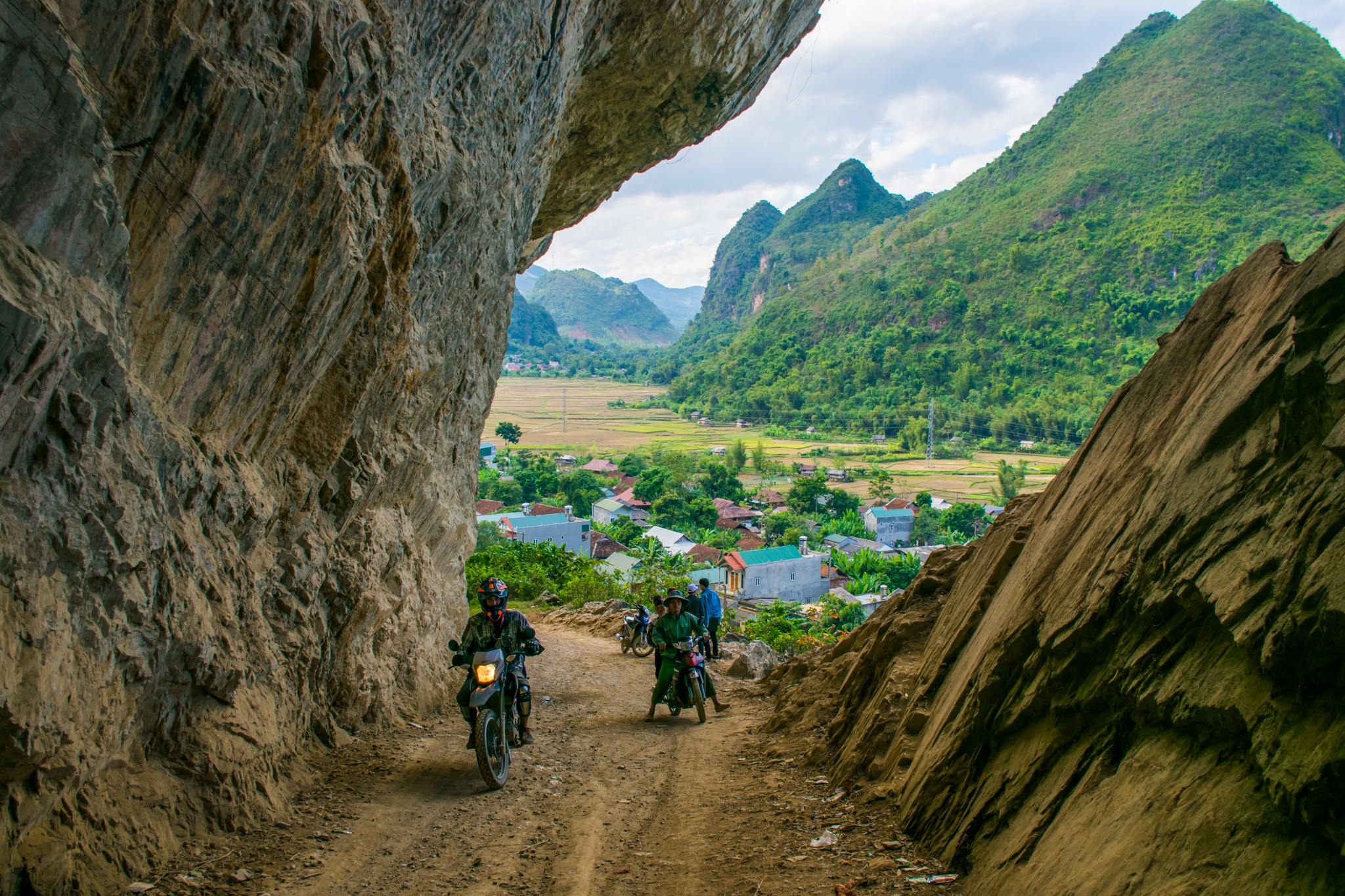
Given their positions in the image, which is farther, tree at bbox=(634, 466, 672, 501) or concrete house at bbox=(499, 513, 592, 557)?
tree at bbox=(634, 466, 672, 501)

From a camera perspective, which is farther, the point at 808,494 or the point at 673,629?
the point at 808,494

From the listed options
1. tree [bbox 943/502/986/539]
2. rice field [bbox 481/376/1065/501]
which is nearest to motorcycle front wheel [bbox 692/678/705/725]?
rice field [bbox 481/376/1065/501]

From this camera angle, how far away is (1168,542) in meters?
3.96

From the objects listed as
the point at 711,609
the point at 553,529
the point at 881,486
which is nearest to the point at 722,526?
the point at 881,486

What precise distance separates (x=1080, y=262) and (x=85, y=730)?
84.5 metres

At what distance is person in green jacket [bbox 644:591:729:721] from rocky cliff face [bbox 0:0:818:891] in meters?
2.74

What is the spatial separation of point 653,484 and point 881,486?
1779 cm

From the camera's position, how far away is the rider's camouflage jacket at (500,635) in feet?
24.8

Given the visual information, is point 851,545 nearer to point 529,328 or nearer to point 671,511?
point 671,511

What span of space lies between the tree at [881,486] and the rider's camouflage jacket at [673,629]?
50.9 m

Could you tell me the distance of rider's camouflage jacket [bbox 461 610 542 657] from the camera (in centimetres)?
756

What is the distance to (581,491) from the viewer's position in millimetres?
66125

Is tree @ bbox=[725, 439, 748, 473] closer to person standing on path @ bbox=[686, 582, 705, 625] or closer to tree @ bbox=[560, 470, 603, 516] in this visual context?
tree @ bbox=[560, 470, 603, 516]

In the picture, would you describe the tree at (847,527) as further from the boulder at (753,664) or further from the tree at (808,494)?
the boulder at (753,664)
